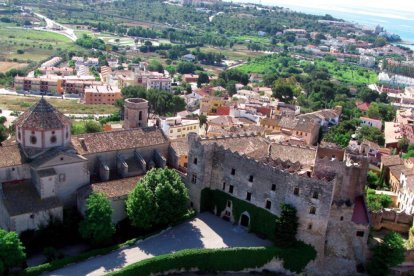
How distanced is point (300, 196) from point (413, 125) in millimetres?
59689

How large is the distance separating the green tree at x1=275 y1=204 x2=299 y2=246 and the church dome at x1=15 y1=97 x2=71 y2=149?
75.4 feet

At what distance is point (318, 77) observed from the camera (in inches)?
6353

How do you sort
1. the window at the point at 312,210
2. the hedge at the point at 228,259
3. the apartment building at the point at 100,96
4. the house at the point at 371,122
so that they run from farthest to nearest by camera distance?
the apartment building at the point at 100,96
the house at the point at 371,122
the window at the point at 312,210
the hedge at the point at 228,259

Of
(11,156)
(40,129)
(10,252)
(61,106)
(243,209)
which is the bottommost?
(61,106)

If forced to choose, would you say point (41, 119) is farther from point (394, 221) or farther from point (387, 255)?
point (394, 221)

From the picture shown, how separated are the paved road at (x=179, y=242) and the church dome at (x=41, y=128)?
13.0 m

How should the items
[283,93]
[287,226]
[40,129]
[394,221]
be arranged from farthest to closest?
[283,93] < [394,221] < [40,129] < [287,226]

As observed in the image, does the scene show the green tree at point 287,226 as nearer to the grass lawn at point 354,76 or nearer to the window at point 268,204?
the window at point 268,204

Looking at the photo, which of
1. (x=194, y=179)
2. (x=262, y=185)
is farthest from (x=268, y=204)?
(x=194, y=179)

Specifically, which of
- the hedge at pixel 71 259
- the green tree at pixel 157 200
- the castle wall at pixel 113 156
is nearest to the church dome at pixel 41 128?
the castle wall at pixel 113 156

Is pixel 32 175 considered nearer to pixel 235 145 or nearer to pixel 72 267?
pixel 72 267

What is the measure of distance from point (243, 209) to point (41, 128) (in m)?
21.5

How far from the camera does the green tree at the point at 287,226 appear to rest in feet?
148

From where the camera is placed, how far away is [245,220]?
49.2 meters
